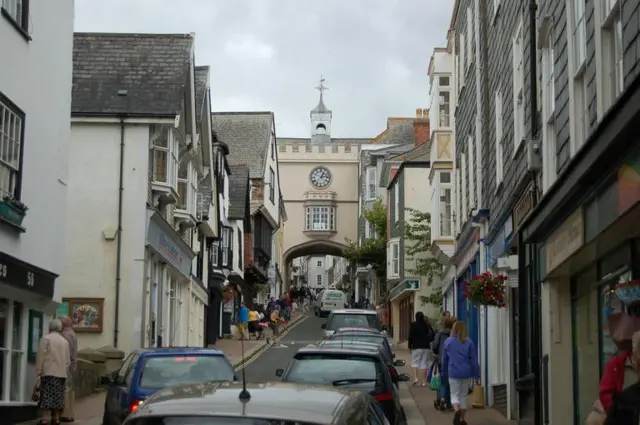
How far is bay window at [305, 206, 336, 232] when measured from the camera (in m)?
85.4

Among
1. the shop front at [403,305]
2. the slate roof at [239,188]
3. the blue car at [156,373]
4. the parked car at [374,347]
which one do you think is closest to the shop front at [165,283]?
the shop front at [403,305]

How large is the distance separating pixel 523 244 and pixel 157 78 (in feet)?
49.8

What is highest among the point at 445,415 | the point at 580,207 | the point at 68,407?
the point at 580,207

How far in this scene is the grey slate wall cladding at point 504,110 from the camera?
16.4 meters

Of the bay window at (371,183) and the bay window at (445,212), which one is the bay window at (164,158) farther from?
the bay window at (371,183)

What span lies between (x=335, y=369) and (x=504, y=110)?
324 inches

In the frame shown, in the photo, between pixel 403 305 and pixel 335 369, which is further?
pixel 403 305

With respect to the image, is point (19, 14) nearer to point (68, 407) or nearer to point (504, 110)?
point (68, 407)

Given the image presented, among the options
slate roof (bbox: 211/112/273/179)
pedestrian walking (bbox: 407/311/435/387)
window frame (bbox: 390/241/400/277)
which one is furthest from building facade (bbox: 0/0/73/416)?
slate roof (bbox: 211/112/273/179)

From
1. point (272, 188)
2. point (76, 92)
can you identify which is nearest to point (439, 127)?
point (76, 92)

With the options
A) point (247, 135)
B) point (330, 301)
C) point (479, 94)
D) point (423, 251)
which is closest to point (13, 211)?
point (479, 94)

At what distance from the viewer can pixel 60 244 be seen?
750 inches

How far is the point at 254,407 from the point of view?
5.62 metres

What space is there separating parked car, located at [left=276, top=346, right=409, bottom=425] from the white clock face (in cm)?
7312
